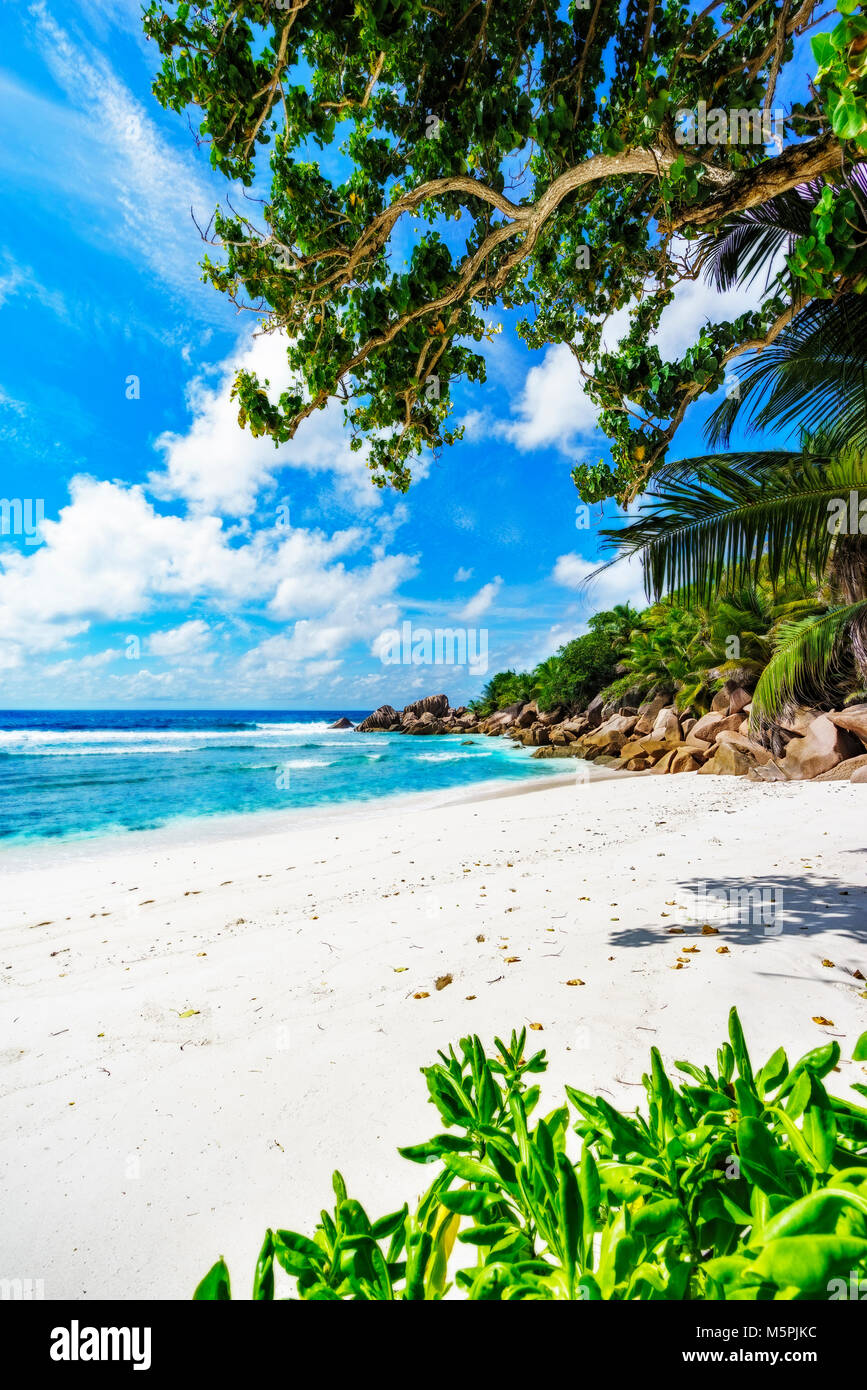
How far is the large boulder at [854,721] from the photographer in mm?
12078

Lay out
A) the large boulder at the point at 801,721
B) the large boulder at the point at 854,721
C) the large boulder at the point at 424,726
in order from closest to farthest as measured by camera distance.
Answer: the large boulder at the point at 854,721 → the large boulder at the point at 801,721 → the large boulder at the point at 424,726

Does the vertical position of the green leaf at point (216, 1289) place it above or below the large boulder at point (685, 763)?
above

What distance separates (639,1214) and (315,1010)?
3.10 metres

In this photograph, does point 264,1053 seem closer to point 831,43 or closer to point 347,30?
point 831,43

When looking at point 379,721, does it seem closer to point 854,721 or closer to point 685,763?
point 685,763

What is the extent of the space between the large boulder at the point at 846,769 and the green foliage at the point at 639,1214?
12634mm

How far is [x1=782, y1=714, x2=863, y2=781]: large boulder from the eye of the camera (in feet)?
40.1

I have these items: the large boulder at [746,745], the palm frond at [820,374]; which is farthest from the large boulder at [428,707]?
the palm frond at [820,374]

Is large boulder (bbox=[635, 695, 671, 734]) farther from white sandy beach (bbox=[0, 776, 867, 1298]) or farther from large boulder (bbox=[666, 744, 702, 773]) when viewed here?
white sandy beach (bbox=[0, 776, 867, 1298])

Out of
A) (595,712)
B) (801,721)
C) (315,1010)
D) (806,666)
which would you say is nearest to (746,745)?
(801,721)

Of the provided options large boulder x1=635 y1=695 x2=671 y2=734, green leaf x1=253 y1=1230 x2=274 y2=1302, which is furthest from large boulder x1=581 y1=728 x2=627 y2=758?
green leaf x1=253 y1=1230 x2=274 y2=1302

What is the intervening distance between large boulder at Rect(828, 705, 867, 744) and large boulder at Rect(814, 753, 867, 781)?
0.45 metres

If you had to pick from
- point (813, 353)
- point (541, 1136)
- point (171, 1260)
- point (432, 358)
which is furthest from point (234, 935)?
point (813, 353)

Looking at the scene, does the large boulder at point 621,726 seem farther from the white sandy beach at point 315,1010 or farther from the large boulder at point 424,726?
the large boulder at point 424,726
